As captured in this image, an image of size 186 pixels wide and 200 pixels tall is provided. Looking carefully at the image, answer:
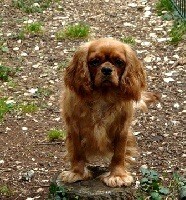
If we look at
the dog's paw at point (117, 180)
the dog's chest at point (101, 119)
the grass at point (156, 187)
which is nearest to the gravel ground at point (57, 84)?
the grass at point (156, 187)

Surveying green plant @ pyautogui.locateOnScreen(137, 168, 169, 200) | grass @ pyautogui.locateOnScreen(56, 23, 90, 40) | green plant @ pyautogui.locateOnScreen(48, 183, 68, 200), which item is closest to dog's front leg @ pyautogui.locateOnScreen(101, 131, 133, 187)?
green plant @ pyautogui.locateOnScreen(137, 168, 169, 200)

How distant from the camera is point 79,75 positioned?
5070 mm

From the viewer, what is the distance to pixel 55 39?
8.93 metres

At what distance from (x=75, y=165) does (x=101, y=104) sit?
65cm

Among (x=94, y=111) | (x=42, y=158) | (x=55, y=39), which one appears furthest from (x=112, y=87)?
(x=55, y=39)

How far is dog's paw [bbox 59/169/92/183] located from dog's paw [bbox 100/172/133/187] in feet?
0.45

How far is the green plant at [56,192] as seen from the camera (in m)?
5.40

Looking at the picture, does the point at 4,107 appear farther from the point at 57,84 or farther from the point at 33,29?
the point at 33,29

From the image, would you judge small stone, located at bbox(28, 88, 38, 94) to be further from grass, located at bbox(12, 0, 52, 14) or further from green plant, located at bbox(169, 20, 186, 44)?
grass, located at bbox(12, 0, 52, 14)

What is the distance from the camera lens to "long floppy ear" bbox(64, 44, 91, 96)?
5043 millimetres

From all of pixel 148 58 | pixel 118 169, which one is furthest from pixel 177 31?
pixel 118 169

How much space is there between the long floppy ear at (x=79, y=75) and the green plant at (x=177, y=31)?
11.9 feet

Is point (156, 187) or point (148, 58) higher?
point (156, 187)

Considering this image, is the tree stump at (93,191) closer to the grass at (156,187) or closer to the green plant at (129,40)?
the grass at (156,187)
